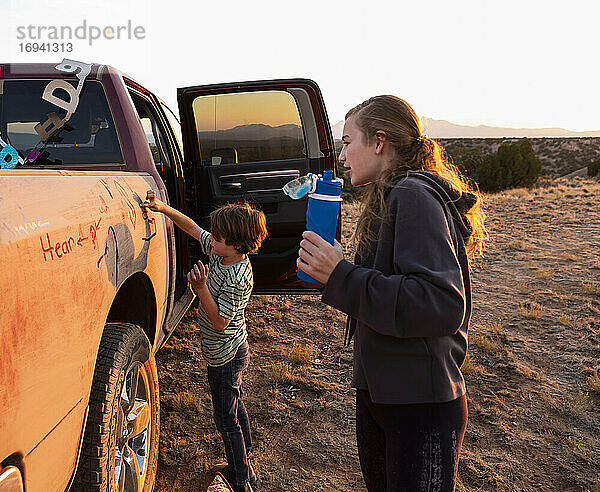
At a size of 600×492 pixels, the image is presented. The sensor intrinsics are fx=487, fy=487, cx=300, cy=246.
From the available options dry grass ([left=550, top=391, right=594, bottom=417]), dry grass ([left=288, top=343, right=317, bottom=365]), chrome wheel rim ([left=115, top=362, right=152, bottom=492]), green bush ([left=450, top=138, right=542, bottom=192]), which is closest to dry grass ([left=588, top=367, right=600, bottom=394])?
dry grass ([left=550, top=391, right=594, bottom=417])

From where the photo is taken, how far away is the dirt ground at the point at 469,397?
2.98 meters

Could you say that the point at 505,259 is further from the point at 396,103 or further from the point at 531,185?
the point at 531,185

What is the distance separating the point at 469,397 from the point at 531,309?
2.66 meters

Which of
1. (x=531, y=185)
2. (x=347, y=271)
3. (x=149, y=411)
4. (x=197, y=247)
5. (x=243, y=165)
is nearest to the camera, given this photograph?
(x=347, y=271)

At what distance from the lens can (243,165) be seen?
13.0 feet

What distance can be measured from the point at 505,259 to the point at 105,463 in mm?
8637

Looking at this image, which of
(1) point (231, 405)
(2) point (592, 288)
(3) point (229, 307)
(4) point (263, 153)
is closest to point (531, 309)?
(2) point (592, 288)

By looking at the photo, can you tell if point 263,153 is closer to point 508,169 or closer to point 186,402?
point 186,402

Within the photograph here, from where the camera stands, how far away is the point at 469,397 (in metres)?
3.89

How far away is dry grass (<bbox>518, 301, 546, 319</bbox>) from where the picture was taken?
580 cm

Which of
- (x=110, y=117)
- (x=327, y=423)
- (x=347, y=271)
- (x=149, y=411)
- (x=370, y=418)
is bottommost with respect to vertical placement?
(x=327, y=423)

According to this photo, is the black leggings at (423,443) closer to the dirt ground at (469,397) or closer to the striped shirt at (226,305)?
the striped shirt at (226,305)

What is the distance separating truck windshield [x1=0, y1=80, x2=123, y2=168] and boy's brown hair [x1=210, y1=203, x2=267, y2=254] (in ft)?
2.87

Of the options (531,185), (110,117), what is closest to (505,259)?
(110,117)
